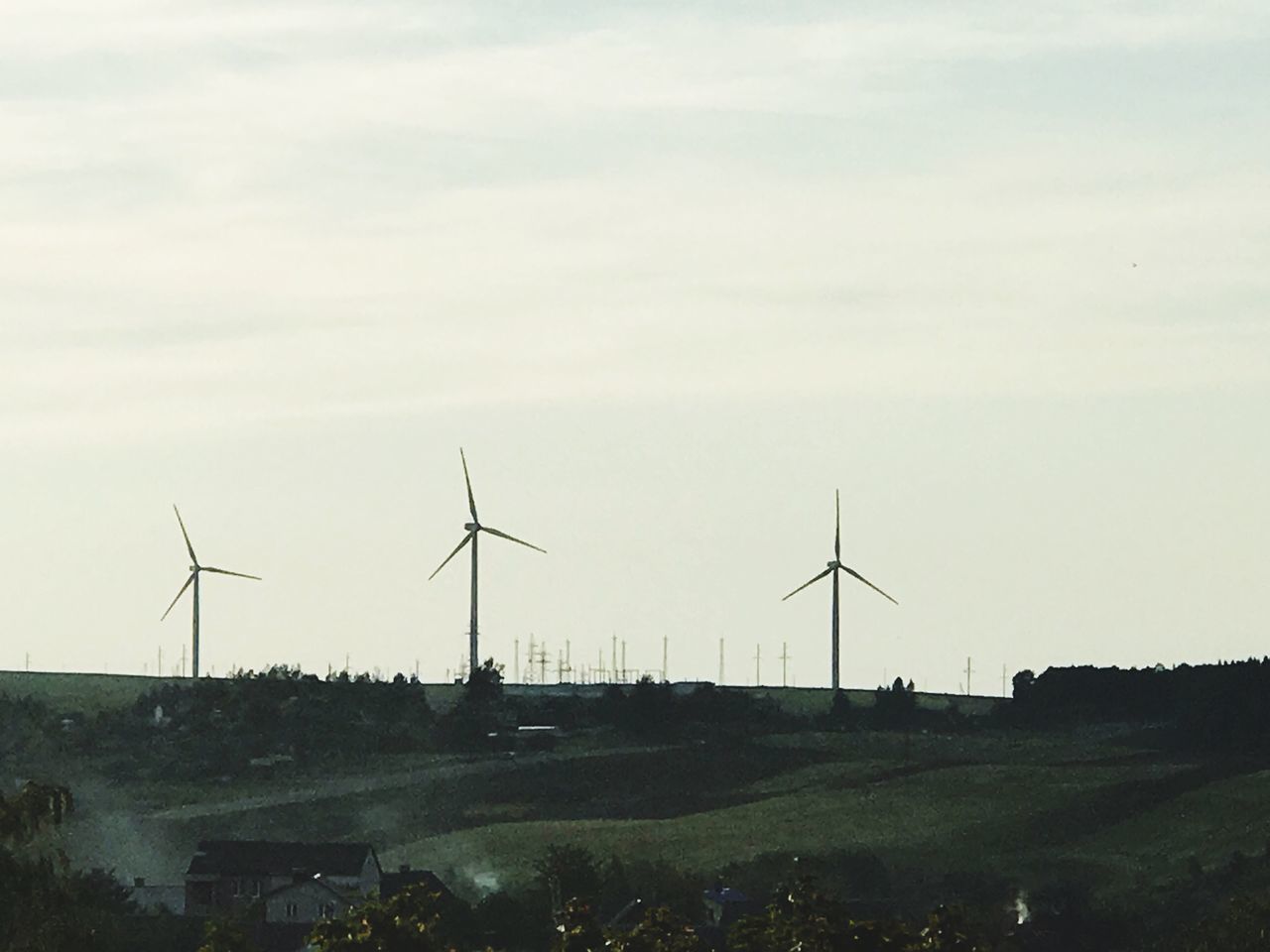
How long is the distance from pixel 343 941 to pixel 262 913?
103933 millimetres

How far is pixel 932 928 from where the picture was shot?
2968 inches

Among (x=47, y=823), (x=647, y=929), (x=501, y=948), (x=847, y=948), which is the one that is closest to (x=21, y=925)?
(x=47, y=823)

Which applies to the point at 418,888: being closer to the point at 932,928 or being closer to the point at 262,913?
the point at 932,928

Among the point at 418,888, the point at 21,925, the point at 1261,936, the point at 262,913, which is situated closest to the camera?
the point at 21,925

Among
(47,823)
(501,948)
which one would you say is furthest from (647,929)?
(501,948)

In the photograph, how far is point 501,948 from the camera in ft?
556

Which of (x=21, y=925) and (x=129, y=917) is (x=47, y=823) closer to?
(x=21, y=925)

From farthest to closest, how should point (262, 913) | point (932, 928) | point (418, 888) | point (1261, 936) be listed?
point (262, 913), point (1261, 936), point (418, 888), point (932, 928)

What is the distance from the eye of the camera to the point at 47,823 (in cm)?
6500

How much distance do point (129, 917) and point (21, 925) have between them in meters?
108

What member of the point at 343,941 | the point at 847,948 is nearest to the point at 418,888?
the point at 343,941

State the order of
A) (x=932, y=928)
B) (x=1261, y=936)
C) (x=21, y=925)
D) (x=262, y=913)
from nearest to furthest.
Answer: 1. (x=21, y=925)
2. (x=932, y=928)
3. (x=1261, y=936)
4. (x=262, y=913)

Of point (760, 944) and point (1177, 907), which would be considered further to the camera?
point (1177, 907)

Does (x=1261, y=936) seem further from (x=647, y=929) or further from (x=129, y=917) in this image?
(x=129, y=917)
